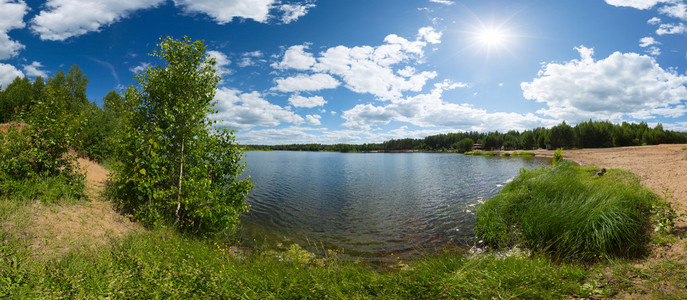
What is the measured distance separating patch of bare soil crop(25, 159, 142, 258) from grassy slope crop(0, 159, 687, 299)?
265mm

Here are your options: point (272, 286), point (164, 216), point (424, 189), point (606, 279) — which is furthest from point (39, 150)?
point (424, 189)

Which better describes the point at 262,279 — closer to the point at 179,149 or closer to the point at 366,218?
the point at 179,149

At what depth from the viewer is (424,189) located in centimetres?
2547

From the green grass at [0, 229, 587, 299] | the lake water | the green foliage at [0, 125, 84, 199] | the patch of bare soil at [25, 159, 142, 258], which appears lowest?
the lake water

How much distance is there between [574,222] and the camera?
825 cm

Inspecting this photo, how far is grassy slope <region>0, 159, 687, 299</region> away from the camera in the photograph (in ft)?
15.3

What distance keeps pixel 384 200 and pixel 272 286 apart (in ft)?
52.7

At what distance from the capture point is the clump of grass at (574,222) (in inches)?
290

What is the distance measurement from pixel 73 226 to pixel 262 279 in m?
6.09

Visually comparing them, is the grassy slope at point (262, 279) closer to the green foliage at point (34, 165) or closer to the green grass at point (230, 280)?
the green grass at point (230, 280)

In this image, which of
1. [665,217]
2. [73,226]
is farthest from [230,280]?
[665,217]

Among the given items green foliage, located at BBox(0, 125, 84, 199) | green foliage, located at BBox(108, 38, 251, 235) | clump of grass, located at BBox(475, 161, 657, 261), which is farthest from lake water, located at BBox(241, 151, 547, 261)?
green foliage, located at BBox(0, 125, 84, 199)

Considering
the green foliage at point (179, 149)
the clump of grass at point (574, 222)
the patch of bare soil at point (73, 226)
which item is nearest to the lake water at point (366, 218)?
the clump of grass at point (574, 222)

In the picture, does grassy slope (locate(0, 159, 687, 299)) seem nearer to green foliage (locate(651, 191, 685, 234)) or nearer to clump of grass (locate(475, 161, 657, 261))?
green foliage (locate(651, 191, 685, 234))
